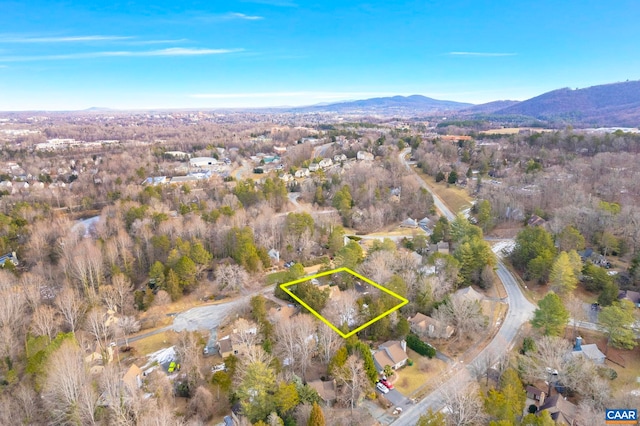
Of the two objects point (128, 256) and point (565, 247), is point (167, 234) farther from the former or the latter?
point (565, 247)

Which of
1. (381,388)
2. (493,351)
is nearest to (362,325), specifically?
(381,388)

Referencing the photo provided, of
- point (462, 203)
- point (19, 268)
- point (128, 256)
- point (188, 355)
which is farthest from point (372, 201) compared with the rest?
point (19, 268)

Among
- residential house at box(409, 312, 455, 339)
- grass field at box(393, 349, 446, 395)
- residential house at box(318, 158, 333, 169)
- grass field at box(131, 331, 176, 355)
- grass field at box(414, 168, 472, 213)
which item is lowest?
grass field at box(131, 331, 176, 355)

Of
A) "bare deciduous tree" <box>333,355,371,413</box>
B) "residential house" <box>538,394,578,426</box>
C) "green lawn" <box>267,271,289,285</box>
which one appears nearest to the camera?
"residential house" <box>538,394,578,426</box>

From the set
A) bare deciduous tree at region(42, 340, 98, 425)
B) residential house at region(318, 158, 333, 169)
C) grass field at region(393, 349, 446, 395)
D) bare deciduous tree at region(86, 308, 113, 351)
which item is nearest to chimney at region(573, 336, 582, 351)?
grass field at region(393, 349, 446, 395)

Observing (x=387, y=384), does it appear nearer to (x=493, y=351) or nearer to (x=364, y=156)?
(x=493, y=351)

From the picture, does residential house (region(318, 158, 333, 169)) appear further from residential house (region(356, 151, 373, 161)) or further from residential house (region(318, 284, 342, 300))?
residential house (region(318, 284, 342, 300))
